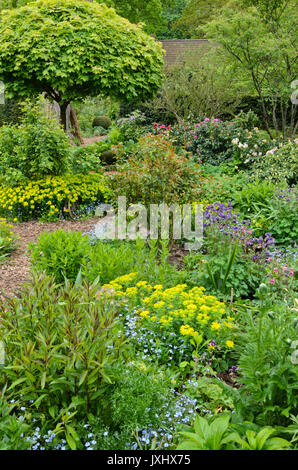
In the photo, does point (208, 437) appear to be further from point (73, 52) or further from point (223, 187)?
point (73, 52)

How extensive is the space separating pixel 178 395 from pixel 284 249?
115 inches

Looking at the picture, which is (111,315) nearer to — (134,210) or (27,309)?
(27,309)

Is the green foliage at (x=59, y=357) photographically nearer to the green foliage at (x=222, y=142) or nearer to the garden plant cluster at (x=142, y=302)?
the garden plant cluster at (x=142, y=302)

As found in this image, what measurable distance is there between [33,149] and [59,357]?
18.7 ft

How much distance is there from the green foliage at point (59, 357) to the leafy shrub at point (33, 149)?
4.78 meters

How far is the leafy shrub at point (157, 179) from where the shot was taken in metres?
5.44

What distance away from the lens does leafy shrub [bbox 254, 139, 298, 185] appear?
741 centimetres

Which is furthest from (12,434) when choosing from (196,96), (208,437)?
(196,96)

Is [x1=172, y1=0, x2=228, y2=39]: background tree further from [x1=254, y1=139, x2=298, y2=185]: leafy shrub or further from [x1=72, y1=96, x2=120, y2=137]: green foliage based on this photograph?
[x1=254, y1=139, x2=298, y2=185]: leafy shrub

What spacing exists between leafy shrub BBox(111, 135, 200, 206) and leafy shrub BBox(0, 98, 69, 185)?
5.13ft

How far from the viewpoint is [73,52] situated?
7.38 m

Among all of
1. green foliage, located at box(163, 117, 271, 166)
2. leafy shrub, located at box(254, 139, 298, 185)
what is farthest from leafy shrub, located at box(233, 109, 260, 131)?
leafy shrub, located at box(254, 139, 298, 185)

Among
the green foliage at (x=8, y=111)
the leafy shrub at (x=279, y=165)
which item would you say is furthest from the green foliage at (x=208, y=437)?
the green foliage at (x=8, y=111)
